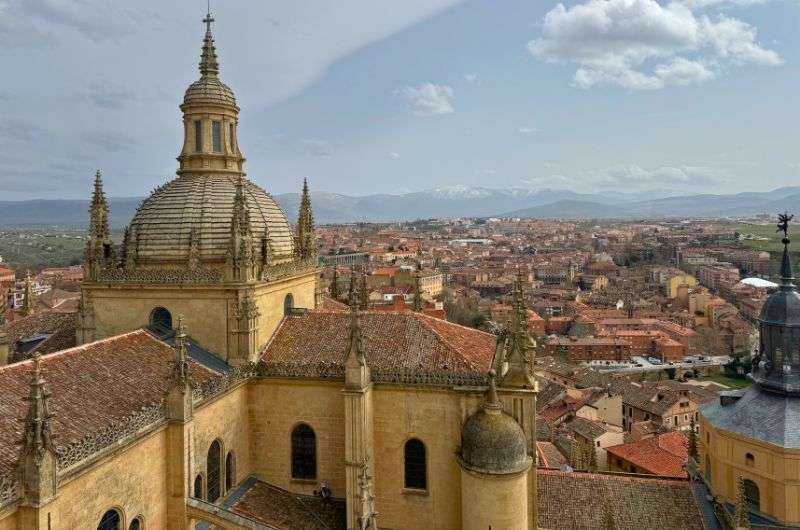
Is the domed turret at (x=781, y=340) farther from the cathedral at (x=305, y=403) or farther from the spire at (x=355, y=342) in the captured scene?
the spire at (x=355, y=342)

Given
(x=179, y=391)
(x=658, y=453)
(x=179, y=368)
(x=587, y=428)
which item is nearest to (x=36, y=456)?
(x=179, y=391)

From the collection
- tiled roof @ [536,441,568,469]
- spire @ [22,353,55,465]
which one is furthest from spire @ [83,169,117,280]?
tiled roof @ [536,441,568,469]

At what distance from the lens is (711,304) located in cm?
11594

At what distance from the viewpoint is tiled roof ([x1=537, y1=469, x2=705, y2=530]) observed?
73.5ft

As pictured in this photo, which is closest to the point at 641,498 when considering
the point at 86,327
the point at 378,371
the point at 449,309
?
the point at 378,371

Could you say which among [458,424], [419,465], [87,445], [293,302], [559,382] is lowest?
[559,382]

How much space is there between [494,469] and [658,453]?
89.0ft

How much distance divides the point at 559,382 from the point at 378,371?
2151 inches

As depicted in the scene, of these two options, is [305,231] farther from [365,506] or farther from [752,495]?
[752,495]

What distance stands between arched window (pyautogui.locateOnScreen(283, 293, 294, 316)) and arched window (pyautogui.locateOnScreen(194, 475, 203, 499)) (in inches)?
322

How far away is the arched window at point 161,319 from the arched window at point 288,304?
463 centimetres

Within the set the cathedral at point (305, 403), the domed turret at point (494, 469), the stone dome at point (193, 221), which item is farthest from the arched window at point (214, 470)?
the domed turret at point (494, 469)

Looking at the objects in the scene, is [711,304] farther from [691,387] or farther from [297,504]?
[297,504]

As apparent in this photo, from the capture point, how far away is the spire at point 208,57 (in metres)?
27.0
